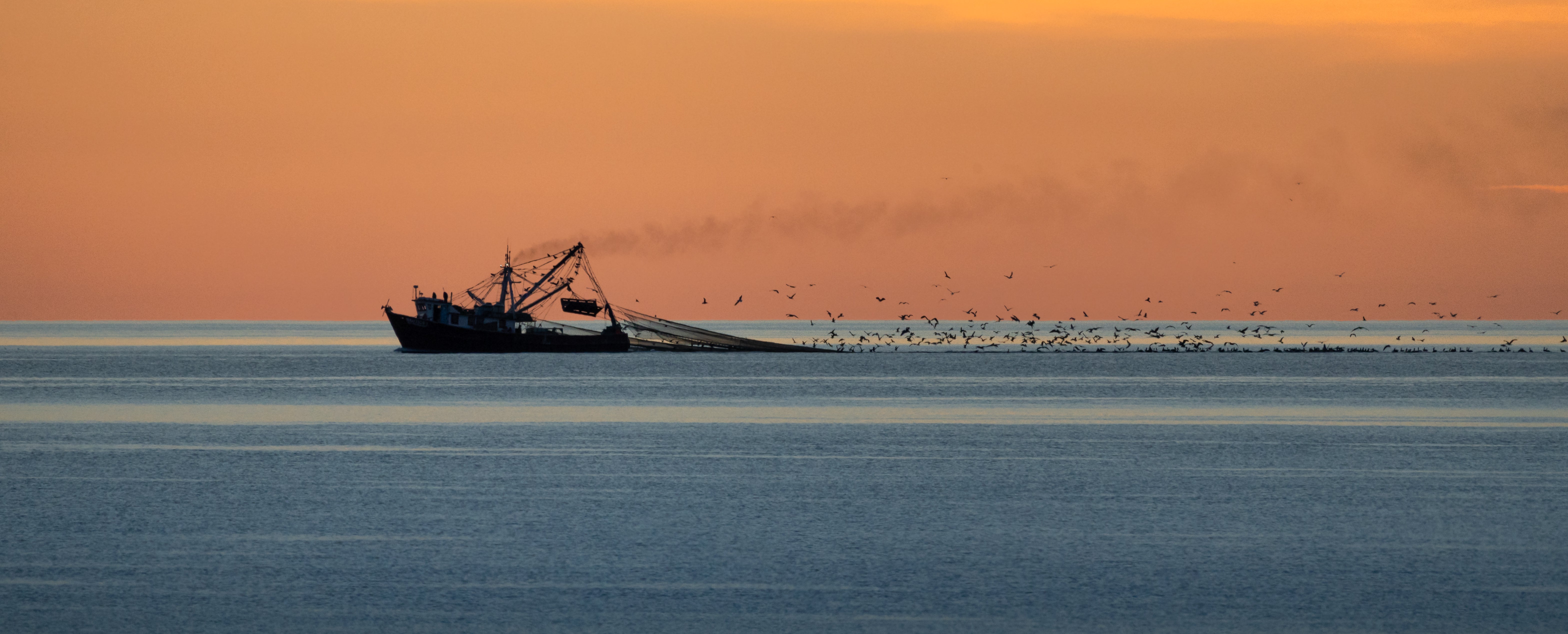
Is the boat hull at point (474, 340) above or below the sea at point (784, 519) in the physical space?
above

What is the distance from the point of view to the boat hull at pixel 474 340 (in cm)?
13312

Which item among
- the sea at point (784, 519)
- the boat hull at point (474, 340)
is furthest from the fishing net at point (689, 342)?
the sea at point (784, 519)

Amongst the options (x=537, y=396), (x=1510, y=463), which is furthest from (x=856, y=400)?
(x=1510, y=463)

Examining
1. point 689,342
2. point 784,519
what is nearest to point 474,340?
point 689,342

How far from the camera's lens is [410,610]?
721 inches

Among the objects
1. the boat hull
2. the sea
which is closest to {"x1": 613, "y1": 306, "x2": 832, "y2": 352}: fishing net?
the boat hull

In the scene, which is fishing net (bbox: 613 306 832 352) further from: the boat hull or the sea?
the sea

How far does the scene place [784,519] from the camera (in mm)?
27016

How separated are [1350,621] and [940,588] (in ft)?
17.6

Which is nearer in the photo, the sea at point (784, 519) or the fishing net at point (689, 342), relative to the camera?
the sea at point (784, 519)

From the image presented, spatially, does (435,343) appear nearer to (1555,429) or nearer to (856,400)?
(856,400)

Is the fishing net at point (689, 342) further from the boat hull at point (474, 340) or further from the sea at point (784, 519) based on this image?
the sea at point (784, 519)

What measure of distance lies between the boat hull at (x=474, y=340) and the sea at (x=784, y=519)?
67505mm

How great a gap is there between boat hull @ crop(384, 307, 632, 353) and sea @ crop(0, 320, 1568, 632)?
221 feet
